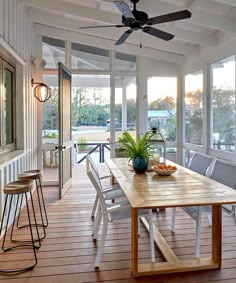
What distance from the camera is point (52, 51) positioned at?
234 inches

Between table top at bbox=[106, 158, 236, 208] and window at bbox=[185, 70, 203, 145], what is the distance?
2.34 m

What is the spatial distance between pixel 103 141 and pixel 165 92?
2523 mm

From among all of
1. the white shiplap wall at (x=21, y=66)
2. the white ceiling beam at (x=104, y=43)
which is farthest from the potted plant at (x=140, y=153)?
the white ceiling beam at (x=104, y=43)

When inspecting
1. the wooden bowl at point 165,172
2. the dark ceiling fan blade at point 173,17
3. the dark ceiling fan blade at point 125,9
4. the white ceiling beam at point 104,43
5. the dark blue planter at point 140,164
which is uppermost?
the white ceiling beam at point 104,43

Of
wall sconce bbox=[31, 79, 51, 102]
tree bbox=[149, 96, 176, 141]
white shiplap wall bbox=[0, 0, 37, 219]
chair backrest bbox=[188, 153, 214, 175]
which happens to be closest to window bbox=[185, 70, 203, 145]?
tree bbox=[149, 96, 176, 141]

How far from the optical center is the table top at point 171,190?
87.3 inches

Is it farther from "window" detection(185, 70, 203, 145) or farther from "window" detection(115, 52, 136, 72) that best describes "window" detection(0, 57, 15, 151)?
"window" detection(185, 70, 203, 145)

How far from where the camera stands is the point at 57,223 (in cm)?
370

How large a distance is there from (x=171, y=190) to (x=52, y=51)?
4499 millimetres

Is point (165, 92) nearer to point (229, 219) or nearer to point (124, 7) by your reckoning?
point (229, 219)

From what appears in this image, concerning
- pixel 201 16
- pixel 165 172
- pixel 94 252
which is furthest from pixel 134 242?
pixel 201 16

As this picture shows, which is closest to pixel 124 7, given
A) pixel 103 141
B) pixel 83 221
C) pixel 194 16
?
pixel 194 16

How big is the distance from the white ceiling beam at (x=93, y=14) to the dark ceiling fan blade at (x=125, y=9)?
6.01 feet

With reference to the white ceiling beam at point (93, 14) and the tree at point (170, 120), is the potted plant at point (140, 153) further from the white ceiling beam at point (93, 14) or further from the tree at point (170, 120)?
the tree at point (170, 120)
